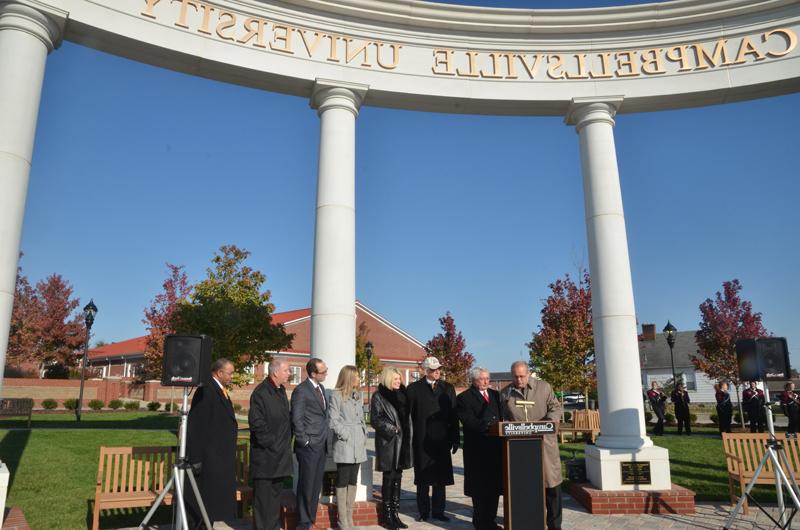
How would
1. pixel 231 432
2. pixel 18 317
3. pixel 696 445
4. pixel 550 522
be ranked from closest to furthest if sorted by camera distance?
pixel 231 432, pixel 550 522, pixel 696 445, pixel 18 317

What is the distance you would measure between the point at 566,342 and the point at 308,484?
2279 cm

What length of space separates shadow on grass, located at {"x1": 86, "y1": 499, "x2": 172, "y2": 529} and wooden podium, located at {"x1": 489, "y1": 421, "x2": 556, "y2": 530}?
4.17 meters

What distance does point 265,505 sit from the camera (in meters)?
6.05

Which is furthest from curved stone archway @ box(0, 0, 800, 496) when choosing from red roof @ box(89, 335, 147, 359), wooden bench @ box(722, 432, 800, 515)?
red roof @ box(89, 335, 147, 359)

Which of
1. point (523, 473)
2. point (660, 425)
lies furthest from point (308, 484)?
point (660, 425)

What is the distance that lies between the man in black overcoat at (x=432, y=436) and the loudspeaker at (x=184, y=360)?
2706mm

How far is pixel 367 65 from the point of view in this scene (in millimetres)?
8992

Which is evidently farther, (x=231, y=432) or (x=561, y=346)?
(x=561, y=346)

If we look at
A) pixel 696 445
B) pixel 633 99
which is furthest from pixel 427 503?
pixel 696 445

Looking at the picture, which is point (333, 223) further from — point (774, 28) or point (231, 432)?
point (774, 28)

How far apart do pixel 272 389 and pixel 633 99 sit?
737cm

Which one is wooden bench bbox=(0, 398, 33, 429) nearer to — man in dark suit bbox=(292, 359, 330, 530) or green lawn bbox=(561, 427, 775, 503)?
man in dark suit bbox=(292, 359, 330, 530)

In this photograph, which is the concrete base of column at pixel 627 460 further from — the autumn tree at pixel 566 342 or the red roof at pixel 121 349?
the red roof at pixel 121 349

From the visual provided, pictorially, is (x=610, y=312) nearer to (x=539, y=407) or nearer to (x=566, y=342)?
(x=539, y=407)
